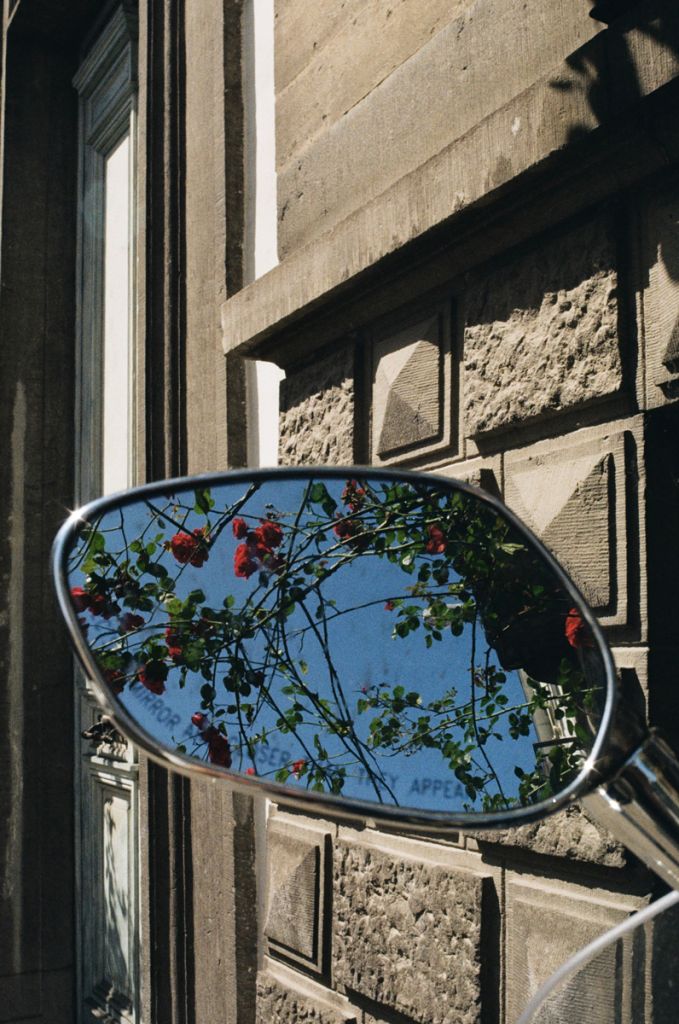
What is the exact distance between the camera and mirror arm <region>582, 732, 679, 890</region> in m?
0.75

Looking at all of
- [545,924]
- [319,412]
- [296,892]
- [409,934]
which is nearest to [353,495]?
[545,924]

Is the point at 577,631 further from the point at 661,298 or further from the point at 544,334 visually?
the point at 544,334

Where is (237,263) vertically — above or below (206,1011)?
above

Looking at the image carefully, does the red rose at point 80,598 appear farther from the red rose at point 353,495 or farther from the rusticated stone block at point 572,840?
the rusticated stone block at point 572,840

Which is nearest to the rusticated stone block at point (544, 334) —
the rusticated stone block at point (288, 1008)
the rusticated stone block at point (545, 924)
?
the rusticated stone block at point (545, 924)

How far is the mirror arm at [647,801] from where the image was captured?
2.46 ft

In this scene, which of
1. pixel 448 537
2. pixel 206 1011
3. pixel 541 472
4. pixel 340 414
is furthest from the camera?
pixel 206 1011

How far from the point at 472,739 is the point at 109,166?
5203 millimetres

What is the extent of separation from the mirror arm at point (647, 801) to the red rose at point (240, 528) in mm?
541

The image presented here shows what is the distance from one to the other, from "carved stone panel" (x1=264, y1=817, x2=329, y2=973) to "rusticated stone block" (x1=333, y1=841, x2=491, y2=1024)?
0.35 ft

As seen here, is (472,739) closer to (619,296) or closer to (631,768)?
(631,768)

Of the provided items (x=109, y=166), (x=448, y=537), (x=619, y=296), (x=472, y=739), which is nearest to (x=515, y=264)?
(x=619, y=296)

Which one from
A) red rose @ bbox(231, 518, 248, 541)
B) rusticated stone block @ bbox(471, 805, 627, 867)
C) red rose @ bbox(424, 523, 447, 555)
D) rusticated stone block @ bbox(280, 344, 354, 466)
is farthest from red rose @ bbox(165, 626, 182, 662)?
rusticated stone block @ bbox(280, 344, 354, 466)

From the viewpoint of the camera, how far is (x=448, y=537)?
1.13 meters
